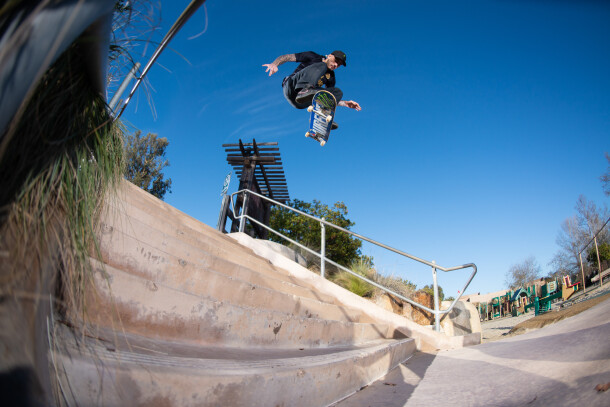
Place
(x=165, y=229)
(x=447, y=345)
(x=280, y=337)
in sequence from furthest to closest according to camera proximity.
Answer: (x=447, y=345), (x=165, y=229), (x=280, y=337)

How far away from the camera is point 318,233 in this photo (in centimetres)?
1090

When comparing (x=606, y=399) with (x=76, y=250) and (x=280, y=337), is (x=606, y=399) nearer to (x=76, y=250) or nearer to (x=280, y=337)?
(x=280, y=337)

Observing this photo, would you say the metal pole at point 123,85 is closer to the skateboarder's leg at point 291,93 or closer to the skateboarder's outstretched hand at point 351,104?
the skateboarder's leg at point 291,93

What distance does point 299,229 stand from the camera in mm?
11180

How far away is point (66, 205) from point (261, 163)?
8.22 meters

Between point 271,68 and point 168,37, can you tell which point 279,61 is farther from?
point 168,37

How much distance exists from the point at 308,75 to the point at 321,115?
0.55 m

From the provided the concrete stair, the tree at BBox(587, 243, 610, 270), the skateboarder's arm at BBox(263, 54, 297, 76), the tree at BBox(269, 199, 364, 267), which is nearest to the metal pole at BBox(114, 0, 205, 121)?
the concrete stair

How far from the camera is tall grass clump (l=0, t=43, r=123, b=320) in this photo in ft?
2.11

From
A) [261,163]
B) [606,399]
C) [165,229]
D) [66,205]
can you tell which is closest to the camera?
[66,205]

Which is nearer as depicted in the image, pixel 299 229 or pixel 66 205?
pixel 66 205

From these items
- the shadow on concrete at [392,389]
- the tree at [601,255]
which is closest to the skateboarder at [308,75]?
the shadow on concrete at [392,389]

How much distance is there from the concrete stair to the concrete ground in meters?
0.20

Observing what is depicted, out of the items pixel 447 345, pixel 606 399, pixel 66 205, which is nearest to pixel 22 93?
pixel 66 205
